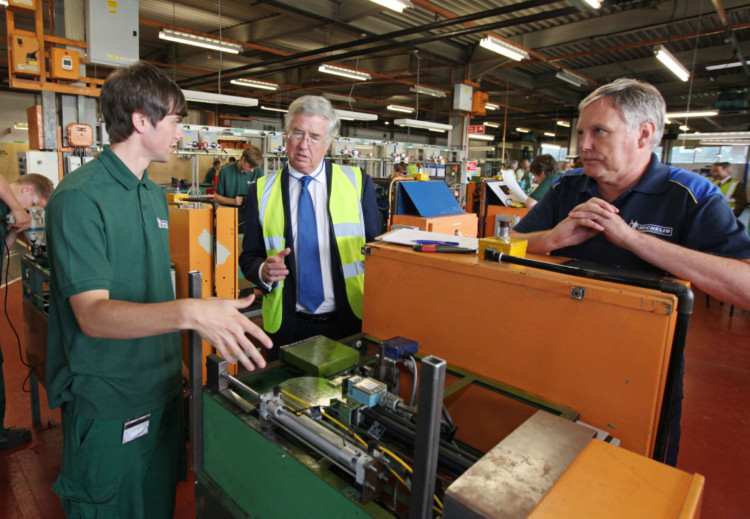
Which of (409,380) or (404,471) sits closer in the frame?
(404,471)

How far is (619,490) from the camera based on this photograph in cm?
58

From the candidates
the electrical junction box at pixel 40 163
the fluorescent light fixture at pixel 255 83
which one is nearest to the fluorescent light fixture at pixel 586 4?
the electrical junction box at pixel 40 163

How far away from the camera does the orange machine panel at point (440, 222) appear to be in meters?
3.84

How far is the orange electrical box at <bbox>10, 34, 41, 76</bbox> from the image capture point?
3705 mm

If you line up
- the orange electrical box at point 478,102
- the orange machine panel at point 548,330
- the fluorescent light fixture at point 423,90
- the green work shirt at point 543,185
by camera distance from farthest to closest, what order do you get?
1. the orange electrical box at point 478,102
2. the fluorescent light fixture at point 423,90
3. the green work shirt at point 543,185
4. the orange machine panel at point 548,330

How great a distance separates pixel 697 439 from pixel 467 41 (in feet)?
24.6

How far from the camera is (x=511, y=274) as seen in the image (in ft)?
3.09

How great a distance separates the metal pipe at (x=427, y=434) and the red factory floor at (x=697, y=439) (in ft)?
6.08

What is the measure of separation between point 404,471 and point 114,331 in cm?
66

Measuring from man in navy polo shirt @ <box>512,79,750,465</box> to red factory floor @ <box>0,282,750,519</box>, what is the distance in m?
→ 1.79

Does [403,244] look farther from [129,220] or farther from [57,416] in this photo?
[57,416]

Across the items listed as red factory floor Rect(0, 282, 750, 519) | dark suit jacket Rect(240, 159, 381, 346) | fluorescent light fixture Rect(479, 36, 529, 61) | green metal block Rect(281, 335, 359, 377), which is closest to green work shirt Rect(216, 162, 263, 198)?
red factory floor Rect(0, 282, 750, 519)

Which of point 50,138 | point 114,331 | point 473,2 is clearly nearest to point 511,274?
point 114,331

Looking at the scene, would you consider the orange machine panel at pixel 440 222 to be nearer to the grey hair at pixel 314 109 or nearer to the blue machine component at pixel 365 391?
the grey hair at pixel 314 109
